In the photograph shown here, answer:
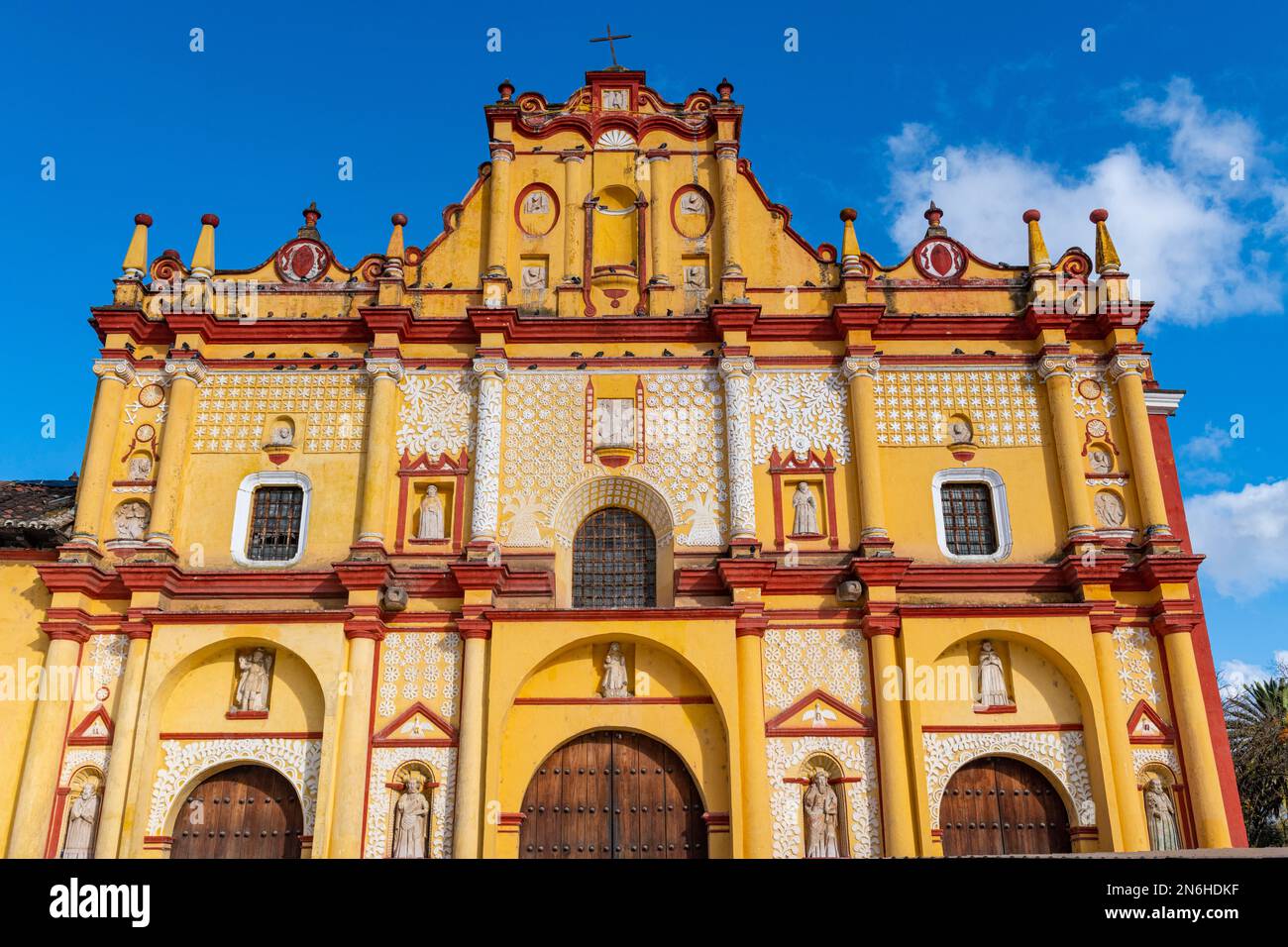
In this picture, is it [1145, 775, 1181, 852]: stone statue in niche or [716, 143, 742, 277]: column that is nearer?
[1145, 775, 1181, 852]: stone statue in niche

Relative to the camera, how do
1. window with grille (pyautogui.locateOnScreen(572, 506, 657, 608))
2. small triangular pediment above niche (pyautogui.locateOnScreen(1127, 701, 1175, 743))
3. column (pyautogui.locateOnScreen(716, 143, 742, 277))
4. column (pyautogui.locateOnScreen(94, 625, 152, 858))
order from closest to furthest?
column (pyautogui.locateOnScreen(94, 625, 152, 858))
small triangular pediment above niche (pyautogui.locateOnScreen(1127, 701, 1175, 743))
window with grille (pyautogui.locateOnScreen(572, 506, 657, 608))
column (pyautogui.locateOnScreen(716, 143, 742, 277))

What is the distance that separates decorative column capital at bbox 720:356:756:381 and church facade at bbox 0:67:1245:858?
0.20 feet

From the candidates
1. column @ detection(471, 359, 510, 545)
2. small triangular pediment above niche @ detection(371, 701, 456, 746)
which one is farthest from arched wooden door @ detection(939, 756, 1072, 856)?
column @ detection(471, 359, 510, 545)

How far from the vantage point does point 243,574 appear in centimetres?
1766

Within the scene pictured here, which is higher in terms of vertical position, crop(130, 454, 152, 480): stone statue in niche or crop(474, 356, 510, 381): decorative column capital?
crop(474, 356, 510, 381): decorative column capital

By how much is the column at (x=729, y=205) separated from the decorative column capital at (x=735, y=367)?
163 cm

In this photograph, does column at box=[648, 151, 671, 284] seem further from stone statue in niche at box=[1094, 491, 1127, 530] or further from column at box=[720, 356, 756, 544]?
stone statue in niche at box=[1094, 491, 1127, 530]

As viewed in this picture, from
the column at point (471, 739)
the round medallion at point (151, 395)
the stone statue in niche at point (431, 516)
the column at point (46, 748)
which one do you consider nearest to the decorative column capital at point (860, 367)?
the stone statue in niche at point (431, 516)

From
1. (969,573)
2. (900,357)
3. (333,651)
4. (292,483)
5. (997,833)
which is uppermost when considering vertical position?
(900,357)

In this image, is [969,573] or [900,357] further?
[900,357]

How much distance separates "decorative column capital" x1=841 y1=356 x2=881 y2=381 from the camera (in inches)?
746

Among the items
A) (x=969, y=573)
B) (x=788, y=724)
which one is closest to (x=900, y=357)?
(x=969, y=573)
